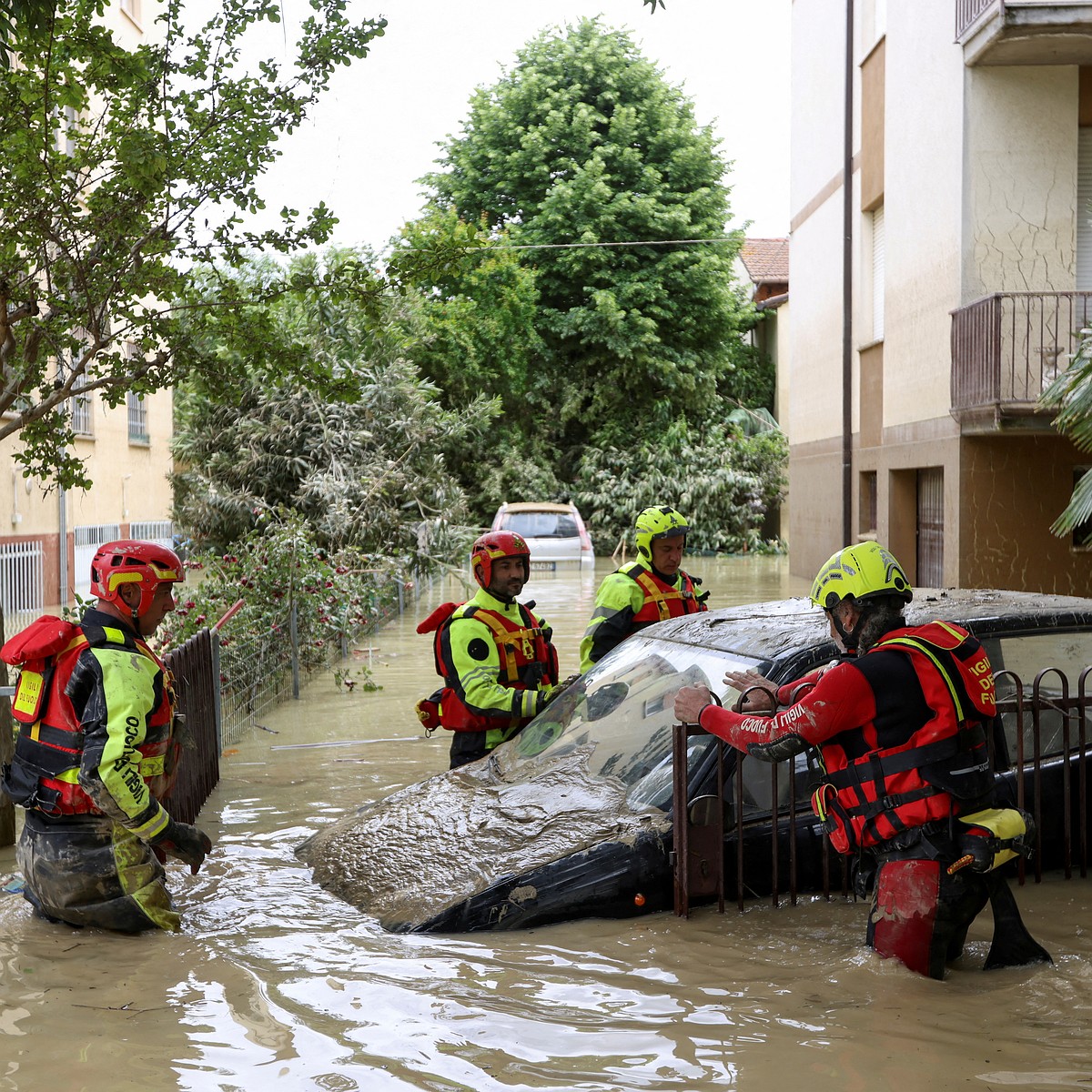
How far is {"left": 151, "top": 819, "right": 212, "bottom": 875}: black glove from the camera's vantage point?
185 inches

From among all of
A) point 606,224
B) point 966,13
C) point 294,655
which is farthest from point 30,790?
point 606,224

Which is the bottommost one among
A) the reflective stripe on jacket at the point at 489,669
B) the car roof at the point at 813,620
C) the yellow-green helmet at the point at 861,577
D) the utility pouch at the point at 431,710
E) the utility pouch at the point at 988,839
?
the utility pouch at the point at 988,839

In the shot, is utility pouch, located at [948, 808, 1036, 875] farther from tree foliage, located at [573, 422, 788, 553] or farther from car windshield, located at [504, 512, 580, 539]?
tree foliage, located at [573, 422, 788, 553]

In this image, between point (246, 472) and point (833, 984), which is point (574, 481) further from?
point (833, 984)

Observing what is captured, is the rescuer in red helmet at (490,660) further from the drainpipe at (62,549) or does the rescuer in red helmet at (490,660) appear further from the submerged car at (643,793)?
the drainpipe at (62,549)

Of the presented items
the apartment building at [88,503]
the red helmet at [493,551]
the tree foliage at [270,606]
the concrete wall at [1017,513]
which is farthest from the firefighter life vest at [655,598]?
the apartment building at [88,503]

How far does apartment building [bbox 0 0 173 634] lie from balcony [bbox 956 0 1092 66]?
9.79 m

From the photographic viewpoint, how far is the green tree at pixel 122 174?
22.2ft

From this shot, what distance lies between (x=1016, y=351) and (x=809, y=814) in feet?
31.6

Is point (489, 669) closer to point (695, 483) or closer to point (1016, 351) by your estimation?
point (1016, 351)

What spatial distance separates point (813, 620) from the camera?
543 centimetres

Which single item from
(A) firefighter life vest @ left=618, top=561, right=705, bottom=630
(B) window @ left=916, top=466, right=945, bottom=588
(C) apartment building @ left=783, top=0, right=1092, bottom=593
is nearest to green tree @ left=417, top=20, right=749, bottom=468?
(C) apartment building @ left=783, top=0, right=1092, bottom=593

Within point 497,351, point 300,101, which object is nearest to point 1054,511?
point 300,101

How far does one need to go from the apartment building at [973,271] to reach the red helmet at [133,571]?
918 centimetres
